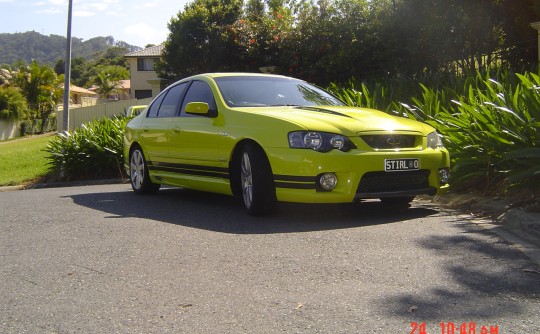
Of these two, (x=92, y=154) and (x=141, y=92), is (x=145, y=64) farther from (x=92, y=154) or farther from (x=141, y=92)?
(x=92, y=154)

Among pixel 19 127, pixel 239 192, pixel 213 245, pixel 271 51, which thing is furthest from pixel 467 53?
pixel 19 127

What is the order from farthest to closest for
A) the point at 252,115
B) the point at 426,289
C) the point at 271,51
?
the point at 271,51
the point at 252,115
the point at 426,289

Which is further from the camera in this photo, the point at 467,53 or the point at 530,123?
the point at 467,53

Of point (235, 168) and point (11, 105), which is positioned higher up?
point (11, 105)

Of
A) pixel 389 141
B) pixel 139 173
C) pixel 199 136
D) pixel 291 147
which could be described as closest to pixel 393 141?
pixel 389 141

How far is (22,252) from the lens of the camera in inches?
227

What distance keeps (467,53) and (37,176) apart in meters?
9.89

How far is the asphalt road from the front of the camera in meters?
3.78

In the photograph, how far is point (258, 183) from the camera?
669 centimetres

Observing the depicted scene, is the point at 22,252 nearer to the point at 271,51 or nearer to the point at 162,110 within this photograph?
the point at 162,110

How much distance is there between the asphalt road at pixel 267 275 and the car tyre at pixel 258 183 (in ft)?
0.52

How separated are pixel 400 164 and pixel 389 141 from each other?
25cm
